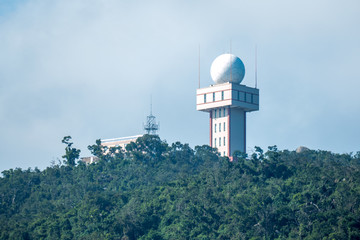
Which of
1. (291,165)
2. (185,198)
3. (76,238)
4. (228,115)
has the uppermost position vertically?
(228,115)

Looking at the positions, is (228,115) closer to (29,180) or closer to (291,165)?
(291,165)

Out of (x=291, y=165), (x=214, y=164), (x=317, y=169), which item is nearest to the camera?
(x=317, y=169)

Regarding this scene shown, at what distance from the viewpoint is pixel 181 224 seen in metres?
49.8

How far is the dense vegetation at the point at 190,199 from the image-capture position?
47.0 meters

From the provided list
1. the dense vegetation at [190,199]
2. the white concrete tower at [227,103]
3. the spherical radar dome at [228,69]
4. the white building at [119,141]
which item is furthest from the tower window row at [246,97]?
the white building at [119,141]

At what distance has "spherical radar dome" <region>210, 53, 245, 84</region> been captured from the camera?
2805 inches

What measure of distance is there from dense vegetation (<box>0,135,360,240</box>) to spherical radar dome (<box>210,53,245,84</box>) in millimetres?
8236

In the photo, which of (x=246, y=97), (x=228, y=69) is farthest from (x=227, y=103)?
(x=228, y=69)

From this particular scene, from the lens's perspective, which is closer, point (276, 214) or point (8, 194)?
point (276, 214)

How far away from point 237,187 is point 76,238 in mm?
14415

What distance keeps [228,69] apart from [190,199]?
72.1 feet

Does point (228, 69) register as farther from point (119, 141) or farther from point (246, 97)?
point (119, 141)

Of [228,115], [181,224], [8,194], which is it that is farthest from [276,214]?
[8,194]

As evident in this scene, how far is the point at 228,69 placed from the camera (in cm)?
7138
